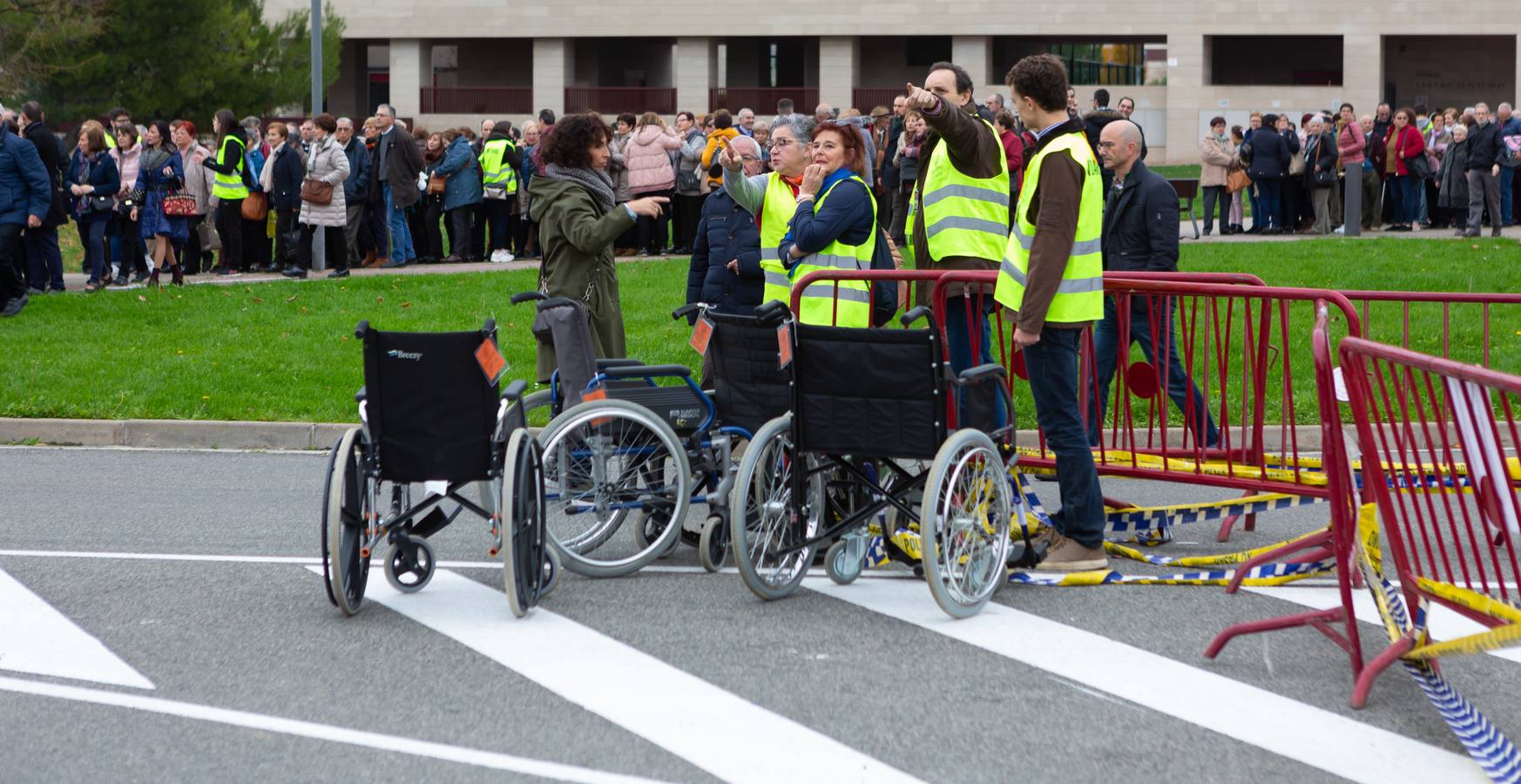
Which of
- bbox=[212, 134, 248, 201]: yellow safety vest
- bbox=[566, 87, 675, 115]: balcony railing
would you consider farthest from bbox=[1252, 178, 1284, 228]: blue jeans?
bbox=[566, 87, 675, 115]: balcony railing

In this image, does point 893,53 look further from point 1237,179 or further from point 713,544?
point 713,544

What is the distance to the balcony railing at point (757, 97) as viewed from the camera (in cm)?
6088

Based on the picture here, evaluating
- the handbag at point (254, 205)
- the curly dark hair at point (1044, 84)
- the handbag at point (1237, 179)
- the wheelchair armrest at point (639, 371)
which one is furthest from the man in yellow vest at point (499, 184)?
the curly dark hair at point (1044, 84)

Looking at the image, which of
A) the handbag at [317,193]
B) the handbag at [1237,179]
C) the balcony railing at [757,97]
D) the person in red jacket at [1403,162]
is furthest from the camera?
the balcony railing at [757,97]

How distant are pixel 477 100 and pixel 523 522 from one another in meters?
57.9

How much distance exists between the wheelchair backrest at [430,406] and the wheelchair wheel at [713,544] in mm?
1042

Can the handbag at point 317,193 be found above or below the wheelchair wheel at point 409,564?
above

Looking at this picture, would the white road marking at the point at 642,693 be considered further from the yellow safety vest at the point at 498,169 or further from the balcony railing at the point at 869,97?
the balcony railing at the point at 869,97

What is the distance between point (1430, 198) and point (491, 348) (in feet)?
73.4

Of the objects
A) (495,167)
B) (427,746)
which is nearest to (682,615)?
(427,746)

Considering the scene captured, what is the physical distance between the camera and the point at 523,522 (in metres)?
6.45

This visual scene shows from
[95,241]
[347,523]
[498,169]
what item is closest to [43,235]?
[95,241]

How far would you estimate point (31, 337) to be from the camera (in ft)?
49.8

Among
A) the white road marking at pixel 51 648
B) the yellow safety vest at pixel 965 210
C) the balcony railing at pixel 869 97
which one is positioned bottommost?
the white road marking at pixel 51 648
